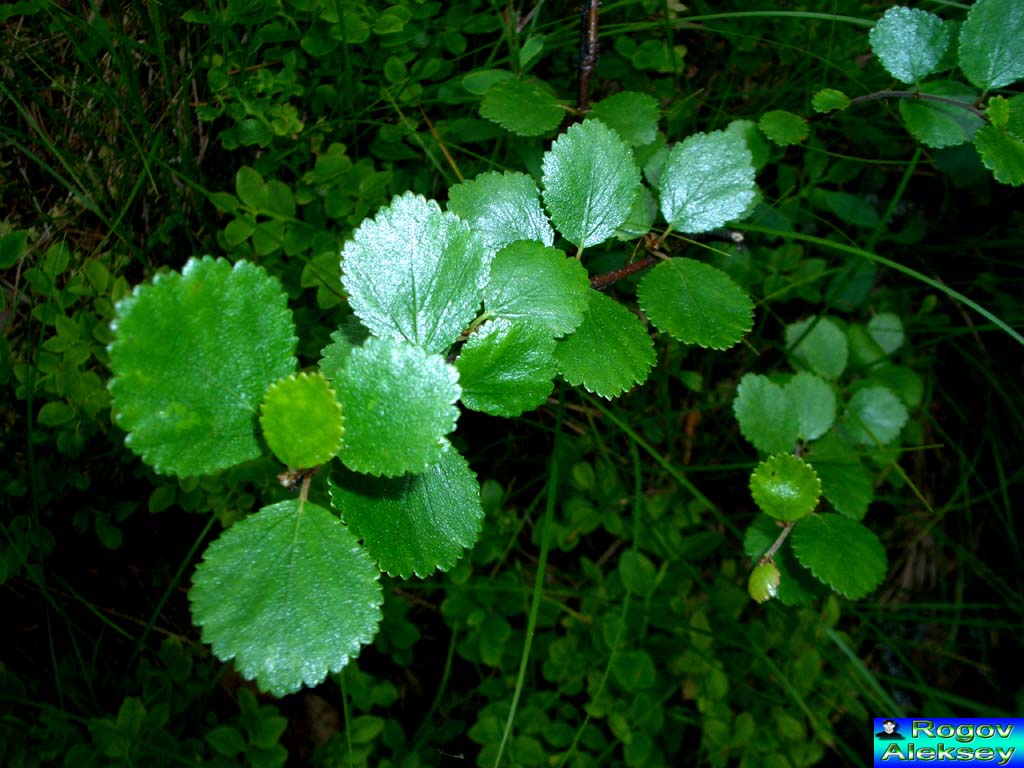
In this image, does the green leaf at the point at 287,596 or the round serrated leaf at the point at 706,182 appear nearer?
the green leaf at the point at 287,596

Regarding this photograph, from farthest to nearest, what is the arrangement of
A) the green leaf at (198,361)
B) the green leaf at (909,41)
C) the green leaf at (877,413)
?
the green leaf at (877,413) < the green leaf at (909,41) < the green leaf at (198,361)

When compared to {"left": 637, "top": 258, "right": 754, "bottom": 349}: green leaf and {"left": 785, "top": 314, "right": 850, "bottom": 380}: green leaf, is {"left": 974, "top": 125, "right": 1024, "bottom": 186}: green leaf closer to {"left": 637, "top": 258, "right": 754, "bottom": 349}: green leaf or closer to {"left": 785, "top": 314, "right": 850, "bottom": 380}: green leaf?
{"left": 637, "top": 258, "right": 754, "bottom": 349}: green leaf

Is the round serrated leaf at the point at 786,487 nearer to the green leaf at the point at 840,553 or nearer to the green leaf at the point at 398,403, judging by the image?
the green leaf at the point at 840,553

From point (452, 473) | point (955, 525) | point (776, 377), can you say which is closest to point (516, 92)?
point (452, 473)

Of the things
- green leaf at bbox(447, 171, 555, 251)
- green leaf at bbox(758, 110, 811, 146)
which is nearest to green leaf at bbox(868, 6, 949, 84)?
green leaf at bbox(758, 110, 811, 146)

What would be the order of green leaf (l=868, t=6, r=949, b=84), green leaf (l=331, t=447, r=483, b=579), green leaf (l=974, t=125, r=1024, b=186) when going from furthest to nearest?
green leaf (l=868, t=6, r=949, b=84) → green leaf (l=974, t=125, r=1024, b=186) → green leaf (l=331, t=447, r=483, b=579)

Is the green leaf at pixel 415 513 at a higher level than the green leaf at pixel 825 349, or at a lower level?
higher

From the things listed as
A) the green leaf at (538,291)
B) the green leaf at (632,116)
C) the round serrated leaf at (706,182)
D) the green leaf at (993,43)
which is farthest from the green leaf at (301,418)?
the green leaf at (993,43)
